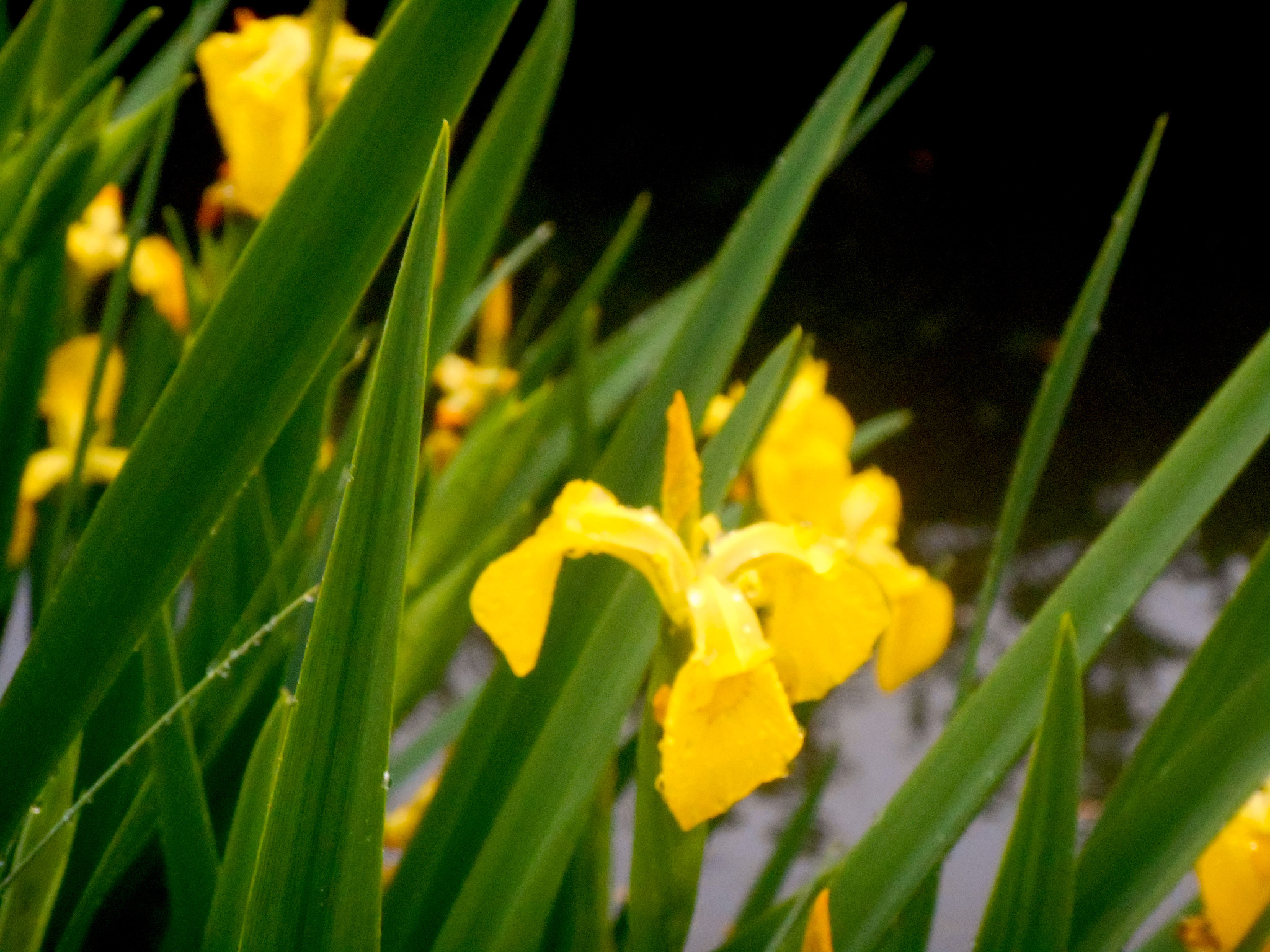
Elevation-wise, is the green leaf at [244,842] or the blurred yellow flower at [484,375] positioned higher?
the blurred yellow flower at [484,375]

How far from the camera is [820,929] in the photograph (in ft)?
0.80

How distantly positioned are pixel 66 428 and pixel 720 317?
15.9 inches

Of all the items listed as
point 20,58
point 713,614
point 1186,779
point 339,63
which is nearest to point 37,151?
point 20,58

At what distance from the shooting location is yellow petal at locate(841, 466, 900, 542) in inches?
17.4

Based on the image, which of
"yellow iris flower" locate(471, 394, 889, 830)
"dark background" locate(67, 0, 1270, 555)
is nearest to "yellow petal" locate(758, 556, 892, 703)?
"yellow iris flower" locate(471, 394, 889, 830)

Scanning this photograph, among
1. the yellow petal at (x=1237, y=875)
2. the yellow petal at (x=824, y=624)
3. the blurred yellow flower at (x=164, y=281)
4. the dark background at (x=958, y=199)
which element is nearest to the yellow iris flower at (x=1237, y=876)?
the yellow petal at (x=1237, y=875)

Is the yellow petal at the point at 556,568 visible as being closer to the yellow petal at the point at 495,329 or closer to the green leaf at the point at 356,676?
the green leaf at the point at 356,676

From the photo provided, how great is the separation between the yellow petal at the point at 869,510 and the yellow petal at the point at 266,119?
264 mm

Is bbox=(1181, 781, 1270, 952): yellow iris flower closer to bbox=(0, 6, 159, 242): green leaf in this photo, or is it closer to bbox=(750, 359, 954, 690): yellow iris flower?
bbox=(750, 359, 954, 690): yellow iris flower

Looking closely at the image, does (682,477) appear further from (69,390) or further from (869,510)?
(69,390)

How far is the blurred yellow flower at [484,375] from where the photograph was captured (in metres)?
0.68

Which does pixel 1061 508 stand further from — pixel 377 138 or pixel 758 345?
pixel 377 138

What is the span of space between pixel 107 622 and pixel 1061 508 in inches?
47.9

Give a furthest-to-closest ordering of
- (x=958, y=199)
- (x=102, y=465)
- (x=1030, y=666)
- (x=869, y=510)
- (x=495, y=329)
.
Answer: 1. (x=958, y=199)
2. (x=495, y=329)
3. (x=102, y=465)
4. (x=869, y=510)
5. (x=1030, y=666)
